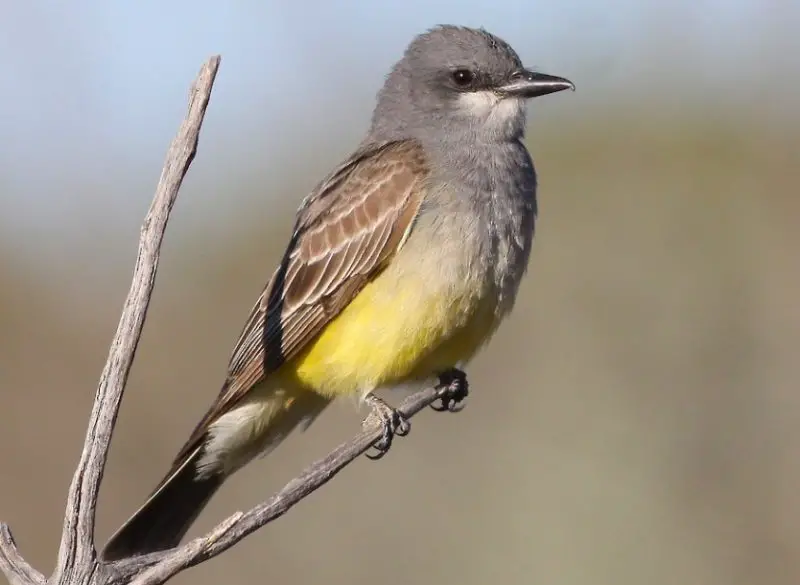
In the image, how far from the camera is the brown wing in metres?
5.28

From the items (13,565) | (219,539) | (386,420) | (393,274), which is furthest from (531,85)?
(13,565)

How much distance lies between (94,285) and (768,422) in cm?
524

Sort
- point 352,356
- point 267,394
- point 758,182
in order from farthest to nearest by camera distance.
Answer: point 758,182, point 267,394, point 352,356

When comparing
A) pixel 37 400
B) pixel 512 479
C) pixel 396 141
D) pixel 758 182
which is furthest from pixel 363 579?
pixel 758 182

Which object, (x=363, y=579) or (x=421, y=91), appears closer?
(x=421, y=91)

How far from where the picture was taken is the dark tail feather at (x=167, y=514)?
15.5 ft

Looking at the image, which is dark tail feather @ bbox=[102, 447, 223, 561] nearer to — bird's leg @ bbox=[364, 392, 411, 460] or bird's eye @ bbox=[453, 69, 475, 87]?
bird's leg @ bbox=[364, 392, 411, 460]

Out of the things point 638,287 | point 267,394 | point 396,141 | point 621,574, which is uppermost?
point 396,141

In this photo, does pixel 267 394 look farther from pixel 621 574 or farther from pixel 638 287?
pixel 638 287

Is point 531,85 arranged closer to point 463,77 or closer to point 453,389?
point 463,77

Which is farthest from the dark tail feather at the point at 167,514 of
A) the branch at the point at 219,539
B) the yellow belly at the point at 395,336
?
the branch at the point at 219,539

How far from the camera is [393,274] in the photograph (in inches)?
204

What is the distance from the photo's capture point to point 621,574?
7.80 m

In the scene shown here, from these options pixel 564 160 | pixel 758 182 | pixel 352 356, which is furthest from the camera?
pixel 564 160
